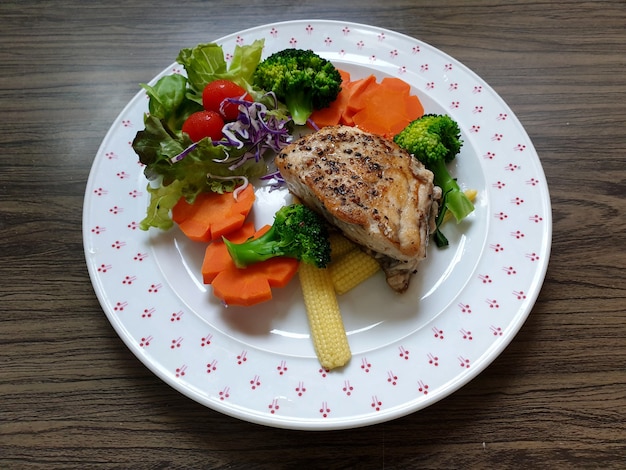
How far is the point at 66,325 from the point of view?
8.85 ft

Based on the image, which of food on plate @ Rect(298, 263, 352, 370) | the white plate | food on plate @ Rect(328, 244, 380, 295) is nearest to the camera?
the white plate

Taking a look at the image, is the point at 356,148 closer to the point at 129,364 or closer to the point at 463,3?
the point at 129,364

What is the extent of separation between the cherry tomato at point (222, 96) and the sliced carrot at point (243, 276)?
2.98 ft

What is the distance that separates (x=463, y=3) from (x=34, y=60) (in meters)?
3.56

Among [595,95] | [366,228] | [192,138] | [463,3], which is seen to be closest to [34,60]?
[192,138]

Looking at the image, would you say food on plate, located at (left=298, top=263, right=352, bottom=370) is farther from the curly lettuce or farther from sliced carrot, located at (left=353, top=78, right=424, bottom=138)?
sliced carrot, located at (left=353, top=78, right=424, bottom=138)

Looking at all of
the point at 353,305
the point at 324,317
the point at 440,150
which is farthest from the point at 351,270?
the point at 440,150

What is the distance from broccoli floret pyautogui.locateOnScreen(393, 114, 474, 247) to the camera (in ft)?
8.91

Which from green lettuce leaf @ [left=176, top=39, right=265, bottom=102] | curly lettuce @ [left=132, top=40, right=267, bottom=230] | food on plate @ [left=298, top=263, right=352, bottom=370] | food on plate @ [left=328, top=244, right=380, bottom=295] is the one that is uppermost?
green lettuce leaf @ [left=176, top=39, right=265, bottom=102]

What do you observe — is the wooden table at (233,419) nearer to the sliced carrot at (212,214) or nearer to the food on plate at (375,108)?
the sliced carrot at (212,214)

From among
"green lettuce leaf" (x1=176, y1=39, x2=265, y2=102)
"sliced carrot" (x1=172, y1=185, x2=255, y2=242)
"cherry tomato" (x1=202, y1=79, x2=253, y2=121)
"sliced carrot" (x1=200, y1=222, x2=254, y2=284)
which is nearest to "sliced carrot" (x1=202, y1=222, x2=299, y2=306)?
"sliced carrot" (x1=200, y1=222, x2=254, y2=284)

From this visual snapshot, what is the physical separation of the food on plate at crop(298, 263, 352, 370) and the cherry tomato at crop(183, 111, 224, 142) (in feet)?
3.45

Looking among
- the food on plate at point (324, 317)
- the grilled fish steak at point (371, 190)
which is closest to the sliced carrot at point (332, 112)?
the grilled fish steak at point (371, 190)

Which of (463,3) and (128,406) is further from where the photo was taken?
(463,3)
